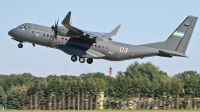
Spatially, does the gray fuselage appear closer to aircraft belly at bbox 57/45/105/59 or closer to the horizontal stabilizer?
aircraft belly at bbox 57/45/105/59

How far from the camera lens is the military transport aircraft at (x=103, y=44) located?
56.6 meters

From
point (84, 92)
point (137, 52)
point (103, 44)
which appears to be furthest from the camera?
point (84, 92)

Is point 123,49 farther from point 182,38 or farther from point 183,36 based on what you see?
point 183,36

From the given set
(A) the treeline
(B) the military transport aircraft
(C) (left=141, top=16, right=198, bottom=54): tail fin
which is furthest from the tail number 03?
(A) the treeline

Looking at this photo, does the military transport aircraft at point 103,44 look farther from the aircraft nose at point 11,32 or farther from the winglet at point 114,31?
the winglet at point 114,31

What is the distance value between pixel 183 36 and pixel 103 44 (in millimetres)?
8313

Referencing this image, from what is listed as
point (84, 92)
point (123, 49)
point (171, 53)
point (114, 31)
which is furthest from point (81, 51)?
point (84, 92)

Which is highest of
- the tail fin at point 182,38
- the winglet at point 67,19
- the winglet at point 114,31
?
the winglet at point 114,31

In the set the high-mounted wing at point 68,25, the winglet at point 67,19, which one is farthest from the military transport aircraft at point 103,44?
the winglet at point 67,19

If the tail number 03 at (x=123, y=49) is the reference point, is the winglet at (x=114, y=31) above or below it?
above

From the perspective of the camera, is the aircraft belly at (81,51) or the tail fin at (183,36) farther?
the aircraft belly at (81,51)

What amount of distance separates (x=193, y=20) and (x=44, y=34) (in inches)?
612

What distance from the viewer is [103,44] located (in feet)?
188

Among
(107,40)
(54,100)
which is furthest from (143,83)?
(107,40)
